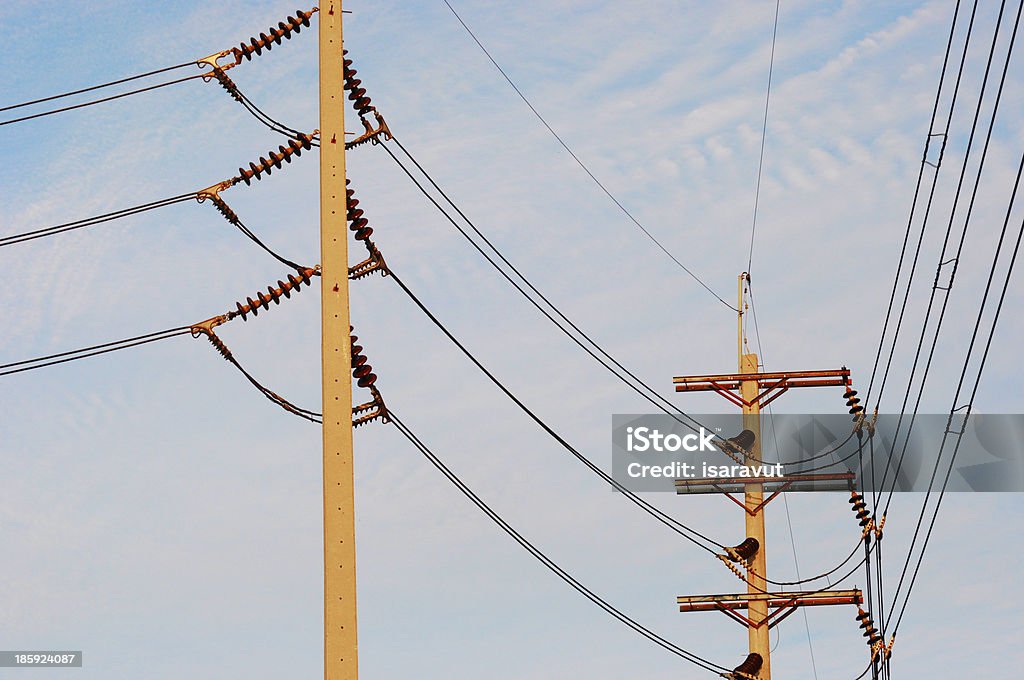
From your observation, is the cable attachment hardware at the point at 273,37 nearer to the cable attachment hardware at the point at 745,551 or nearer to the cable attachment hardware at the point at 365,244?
the cable attachment hardware at the point at 365,244

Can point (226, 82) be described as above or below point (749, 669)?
above

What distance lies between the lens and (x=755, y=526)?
87.6 ft

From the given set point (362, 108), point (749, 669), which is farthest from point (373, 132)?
point (749, 669)

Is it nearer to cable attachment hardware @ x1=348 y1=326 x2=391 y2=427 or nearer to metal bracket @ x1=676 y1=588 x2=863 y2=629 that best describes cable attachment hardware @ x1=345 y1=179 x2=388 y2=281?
cable attachment hardware @ x1=348 y1=326 x2=391 y2=427

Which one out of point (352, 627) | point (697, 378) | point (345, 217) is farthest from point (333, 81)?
point (697, 378)

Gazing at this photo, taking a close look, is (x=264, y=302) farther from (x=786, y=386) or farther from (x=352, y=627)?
(x=786, y=386)

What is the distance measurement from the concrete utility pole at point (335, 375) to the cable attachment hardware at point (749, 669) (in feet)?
45.5

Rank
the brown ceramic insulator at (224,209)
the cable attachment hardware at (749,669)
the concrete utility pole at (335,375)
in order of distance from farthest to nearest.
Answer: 1. the cable attachment hardware at (749,669)
2. the brown ceramic insulator at (224,209)
3. the concrete utility pole at (335,375)

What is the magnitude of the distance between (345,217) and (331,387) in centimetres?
164

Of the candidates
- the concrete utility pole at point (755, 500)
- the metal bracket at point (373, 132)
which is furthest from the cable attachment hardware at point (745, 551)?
the metal bracket at point (373, 132)

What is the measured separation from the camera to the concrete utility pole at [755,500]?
84.5 feet

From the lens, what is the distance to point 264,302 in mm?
13805

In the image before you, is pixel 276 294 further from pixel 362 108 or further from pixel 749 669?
pixel 749 669

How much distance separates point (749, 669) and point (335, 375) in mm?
14234
